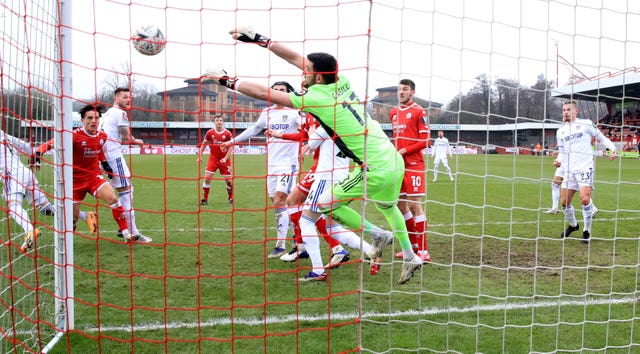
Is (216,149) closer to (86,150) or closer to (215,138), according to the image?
(215,138)

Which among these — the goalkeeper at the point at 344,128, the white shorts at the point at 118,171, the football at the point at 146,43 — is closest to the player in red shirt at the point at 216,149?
the white shorts at the point at 118,171

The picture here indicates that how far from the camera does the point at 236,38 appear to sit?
3.82 metres

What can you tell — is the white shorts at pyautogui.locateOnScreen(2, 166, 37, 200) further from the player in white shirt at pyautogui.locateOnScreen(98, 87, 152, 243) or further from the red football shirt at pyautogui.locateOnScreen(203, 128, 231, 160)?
the red football shirt at pyautogui.locateOnScreen(203, 128, 231, 160)

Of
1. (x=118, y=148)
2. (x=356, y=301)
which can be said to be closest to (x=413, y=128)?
(x=356, y=301)

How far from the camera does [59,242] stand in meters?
3.92

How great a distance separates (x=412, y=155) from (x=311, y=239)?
204 cm

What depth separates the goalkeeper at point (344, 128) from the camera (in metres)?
3.74

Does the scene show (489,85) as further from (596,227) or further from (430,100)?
(596,227)

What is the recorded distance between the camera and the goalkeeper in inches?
147

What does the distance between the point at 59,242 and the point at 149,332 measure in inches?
37.5

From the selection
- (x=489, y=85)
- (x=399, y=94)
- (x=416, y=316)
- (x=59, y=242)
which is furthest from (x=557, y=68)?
(x=59, y=242)

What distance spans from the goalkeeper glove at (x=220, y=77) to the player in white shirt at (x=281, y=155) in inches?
115

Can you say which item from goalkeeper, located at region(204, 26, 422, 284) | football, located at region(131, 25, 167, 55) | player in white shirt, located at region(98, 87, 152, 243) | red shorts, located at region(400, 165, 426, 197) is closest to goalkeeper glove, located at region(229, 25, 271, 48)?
goalkeeper, located at region(204, 26, 422, 284)

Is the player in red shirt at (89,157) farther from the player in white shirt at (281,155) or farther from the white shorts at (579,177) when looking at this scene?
the white shorts at (579,177)
